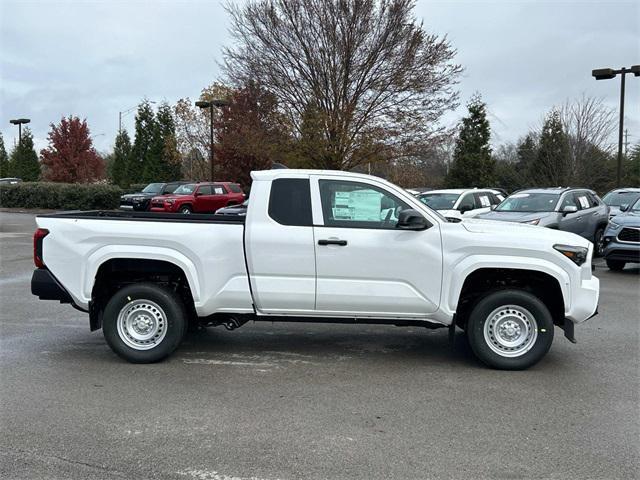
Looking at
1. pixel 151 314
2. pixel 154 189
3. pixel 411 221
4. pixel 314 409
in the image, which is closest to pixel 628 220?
pixel 411 221

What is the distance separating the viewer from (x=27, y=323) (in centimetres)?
769

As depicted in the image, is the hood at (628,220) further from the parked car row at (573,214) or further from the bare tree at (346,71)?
the bare tree at (346,71)

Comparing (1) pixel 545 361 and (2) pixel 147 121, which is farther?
(2) pixel 147 121

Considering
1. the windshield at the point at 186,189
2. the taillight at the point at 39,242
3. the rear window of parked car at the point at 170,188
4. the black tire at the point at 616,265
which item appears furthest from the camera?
the rear window of parked car at the point at 170,188

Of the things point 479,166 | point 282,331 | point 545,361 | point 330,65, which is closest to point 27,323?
point 282,331

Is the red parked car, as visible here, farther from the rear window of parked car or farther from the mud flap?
the mud flap

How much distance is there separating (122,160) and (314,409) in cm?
4953

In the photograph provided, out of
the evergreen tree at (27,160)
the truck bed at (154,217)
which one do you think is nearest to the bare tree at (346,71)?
the truck bed at (154,217)

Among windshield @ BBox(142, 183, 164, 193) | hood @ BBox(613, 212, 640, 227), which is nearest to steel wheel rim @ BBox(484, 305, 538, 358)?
hood @ BBox(613, 212, 640, 227)

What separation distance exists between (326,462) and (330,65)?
69.8 ft

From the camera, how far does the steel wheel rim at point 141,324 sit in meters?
5.95

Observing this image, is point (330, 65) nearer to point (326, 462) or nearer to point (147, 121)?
point (326, 462)

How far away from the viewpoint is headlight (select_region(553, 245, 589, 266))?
5.73m

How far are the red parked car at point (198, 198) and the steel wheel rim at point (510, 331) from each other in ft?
74.5
